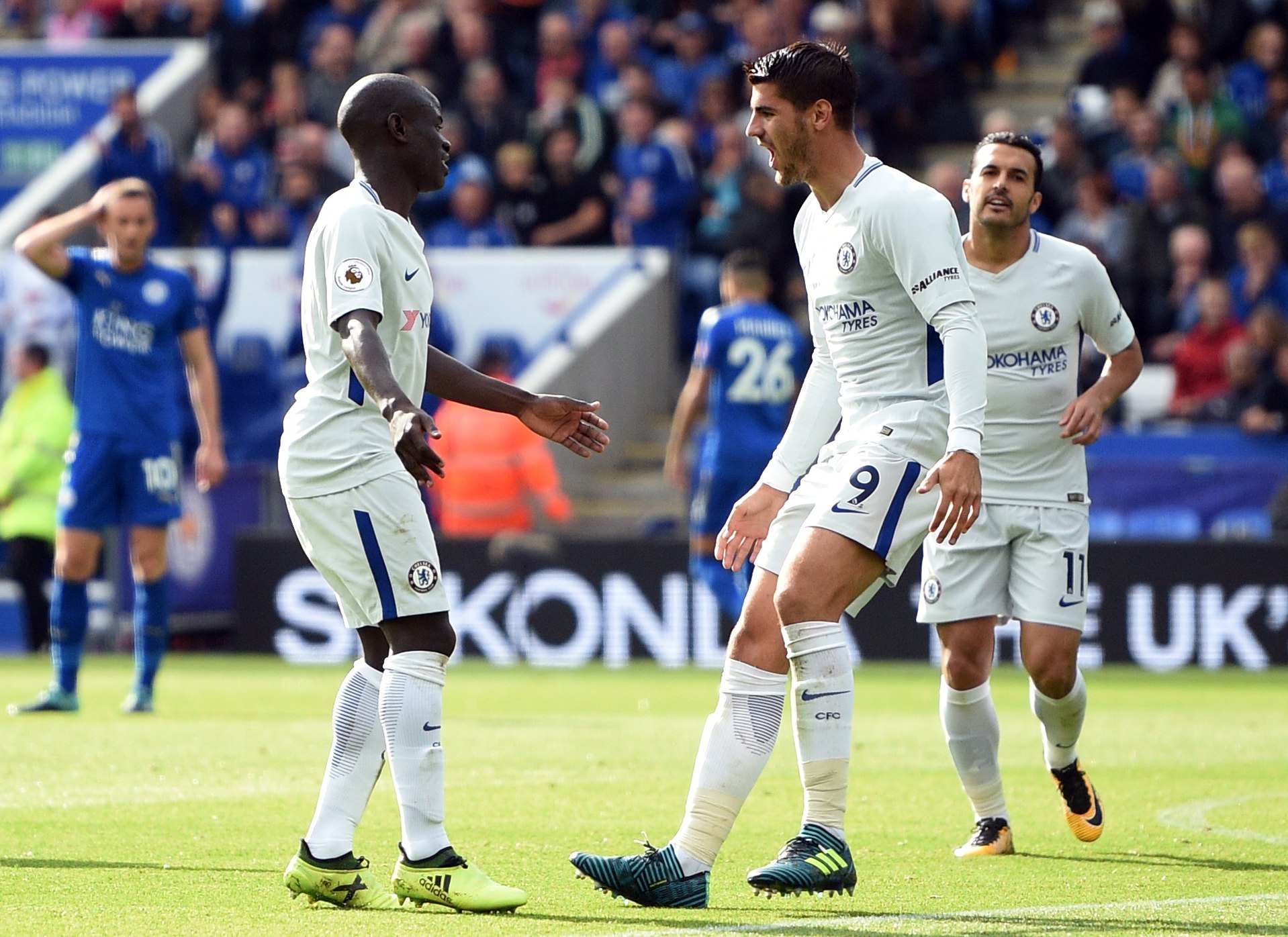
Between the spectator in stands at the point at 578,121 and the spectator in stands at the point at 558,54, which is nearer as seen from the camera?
the spectator in stands at the point at 578,121

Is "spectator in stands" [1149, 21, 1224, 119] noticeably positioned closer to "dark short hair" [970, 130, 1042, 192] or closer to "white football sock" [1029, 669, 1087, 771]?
"dark short hair" [970, 130, 1042, 192]

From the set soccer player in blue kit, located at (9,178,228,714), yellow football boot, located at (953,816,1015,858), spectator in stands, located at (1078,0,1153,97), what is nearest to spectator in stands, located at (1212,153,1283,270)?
spectator in stands, located at (1078,0,1153,97)

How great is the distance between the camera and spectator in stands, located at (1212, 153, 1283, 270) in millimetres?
16750

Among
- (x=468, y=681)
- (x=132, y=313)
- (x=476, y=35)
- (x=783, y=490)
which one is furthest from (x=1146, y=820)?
(x=476, y=35)

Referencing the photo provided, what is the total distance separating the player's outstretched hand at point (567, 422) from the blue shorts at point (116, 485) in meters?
5.54

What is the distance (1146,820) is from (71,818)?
12.1ft

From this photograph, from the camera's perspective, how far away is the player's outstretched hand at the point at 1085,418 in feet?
22.7

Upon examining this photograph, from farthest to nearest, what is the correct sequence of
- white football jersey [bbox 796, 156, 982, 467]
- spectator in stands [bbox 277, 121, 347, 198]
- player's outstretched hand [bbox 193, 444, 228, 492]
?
spectator in stands [bbox 277, 121, 347, 198]
player's outstretched hand [bbox 193, 444, 228, 492]
white football jersey [bbox 796, 156, 982, 467]

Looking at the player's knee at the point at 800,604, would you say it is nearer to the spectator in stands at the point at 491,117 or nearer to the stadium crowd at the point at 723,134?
the stadium crowd at the point at 723,134

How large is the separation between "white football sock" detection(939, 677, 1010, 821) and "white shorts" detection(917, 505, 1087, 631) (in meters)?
0.26

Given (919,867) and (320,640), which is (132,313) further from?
(919,867)

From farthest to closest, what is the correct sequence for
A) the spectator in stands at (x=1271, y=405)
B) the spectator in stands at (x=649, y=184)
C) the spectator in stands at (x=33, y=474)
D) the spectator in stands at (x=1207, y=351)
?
the spectator in stands at (x=649, y=184) → the spectator in stands at (x=33, y=474) → the spectator in stands at (x=1207, y=351) → the spectator in stands at (x=1271, y=405)

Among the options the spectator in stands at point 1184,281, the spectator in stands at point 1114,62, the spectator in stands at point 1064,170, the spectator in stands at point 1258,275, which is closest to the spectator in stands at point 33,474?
the spectator in stands at point 1064,170

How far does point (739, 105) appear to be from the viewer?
19609 millimetres
